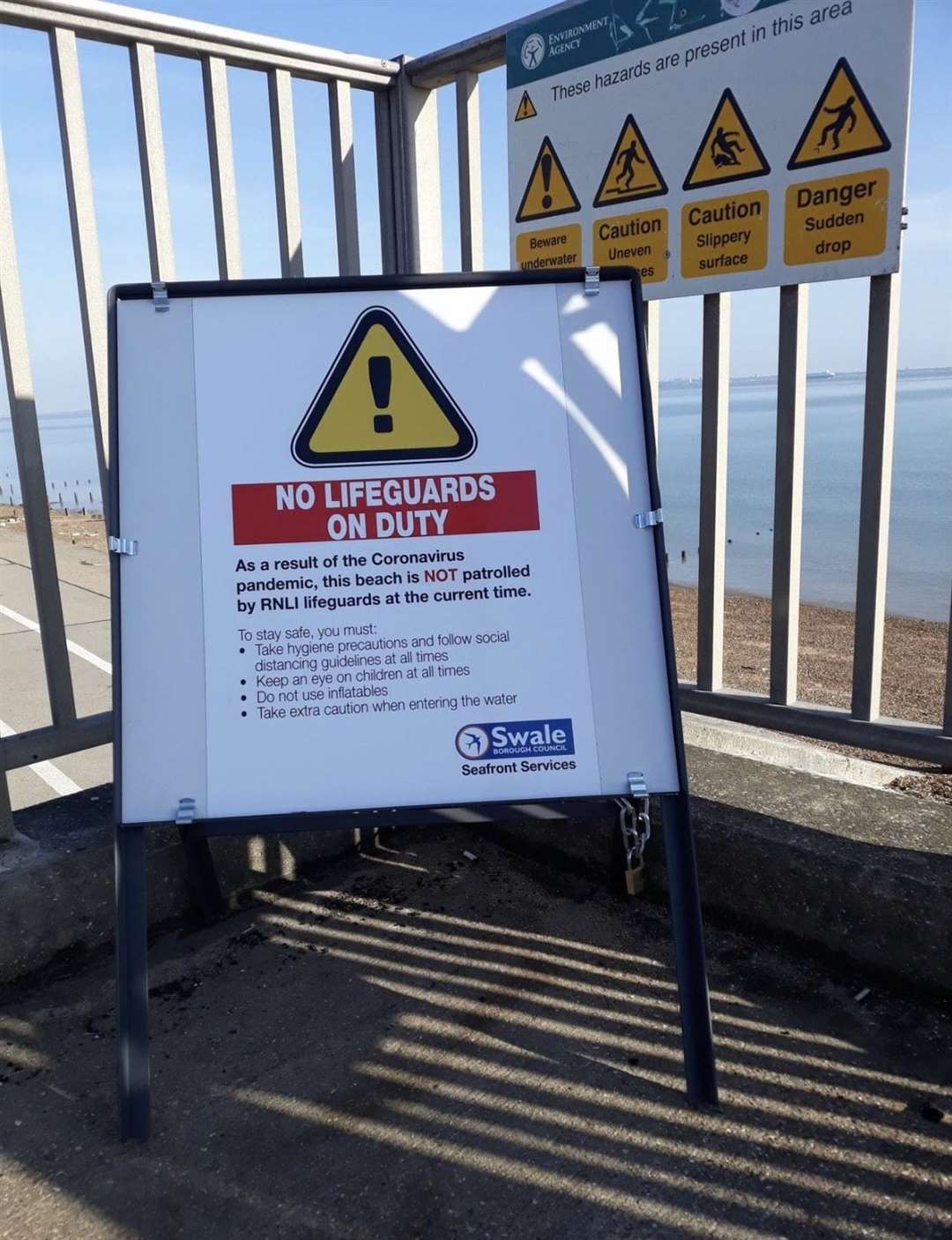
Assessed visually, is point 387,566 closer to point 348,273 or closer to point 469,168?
point 348,273

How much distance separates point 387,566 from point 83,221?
5.05ft

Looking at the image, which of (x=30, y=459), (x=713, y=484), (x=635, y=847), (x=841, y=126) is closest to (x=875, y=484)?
(x=713, y=484)

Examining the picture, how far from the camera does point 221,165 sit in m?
3.23

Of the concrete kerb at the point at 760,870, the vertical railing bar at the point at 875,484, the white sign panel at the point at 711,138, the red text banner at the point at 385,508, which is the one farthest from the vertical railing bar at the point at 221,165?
the vertical railing bar at the point at 875,484

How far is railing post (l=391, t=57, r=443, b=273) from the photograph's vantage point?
12.0 feet

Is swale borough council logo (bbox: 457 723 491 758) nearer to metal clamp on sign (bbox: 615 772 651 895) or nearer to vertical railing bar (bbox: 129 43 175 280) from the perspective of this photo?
metal clamp on sign (bbox: 615 772 651 895)

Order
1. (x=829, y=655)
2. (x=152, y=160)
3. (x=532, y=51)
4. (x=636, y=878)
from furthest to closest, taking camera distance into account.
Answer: (x=829, y=655) → (x=532, y=51) → (x=636, y=878) → (x=152, y=160)

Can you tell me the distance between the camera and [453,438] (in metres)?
2.41

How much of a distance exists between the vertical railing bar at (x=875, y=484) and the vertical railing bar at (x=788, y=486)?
19cm

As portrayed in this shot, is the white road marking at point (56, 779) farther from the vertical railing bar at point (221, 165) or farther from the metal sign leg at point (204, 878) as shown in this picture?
the vertical railing bar at point (221, 165)

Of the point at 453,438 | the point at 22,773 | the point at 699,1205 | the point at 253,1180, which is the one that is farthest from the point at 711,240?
the point at 22,773

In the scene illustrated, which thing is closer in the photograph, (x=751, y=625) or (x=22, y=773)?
(x=22, y=773)

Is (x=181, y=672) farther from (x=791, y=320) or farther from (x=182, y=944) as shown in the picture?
(x=791, y=320)

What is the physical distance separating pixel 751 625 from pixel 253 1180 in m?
11.8
